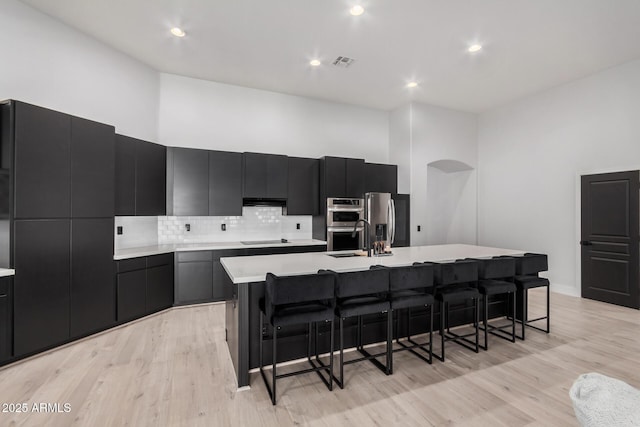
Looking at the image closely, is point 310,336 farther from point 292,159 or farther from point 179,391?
point 292,159

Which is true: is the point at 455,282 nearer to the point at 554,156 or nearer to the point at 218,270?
the point at 218,270

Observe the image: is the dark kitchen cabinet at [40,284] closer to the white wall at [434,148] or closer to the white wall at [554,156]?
the white wall at [434,148]

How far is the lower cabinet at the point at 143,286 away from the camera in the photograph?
3723 millimetres

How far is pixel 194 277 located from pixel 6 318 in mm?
2000

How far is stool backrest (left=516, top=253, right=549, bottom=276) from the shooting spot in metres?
3.37

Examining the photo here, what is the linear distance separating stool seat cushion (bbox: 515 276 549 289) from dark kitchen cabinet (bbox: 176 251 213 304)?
3985 mm

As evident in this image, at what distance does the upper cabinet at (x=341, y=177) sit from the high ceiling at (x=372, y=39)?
1.32 m

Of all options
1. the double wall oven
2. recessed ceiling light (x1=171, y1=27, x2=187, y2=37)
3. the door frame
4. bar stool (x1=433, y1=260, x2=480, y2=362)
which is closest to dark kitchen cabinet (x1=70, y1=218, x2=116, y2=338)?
recessed ceiling light (x1=171, y1=27, x2=187, y2=37)

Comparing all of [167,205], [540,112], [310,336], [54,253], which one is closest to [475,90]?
[540,112]

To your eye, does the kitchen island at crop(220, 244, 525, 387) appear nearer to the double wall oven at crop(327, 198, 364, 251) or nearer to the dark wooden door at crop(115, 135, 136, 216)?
the dark wooden door at crop(115, 135, 136, 216)

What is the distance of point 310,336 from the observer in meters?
2.72

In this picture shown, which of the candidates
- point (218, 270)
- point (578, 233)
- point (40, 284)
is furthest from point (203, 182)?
point (578, 233)

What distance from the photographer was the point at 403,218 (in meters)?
6.00

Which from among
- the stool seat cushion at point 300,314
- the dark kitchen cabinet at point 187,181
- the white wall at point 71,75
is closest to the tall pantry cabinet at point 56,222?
the white wall at point 71,75
